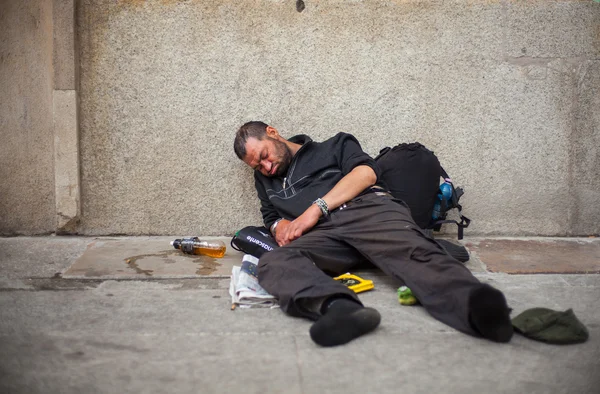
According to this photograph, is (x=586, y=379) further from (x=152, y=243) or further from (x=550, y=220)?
(x=152, y=243)

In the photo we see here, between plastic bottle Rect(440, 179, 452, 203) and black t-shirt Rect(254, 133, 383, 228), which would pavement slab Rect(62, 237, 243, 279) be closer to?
black t-shirt Rect(254, 133, 383, 228)

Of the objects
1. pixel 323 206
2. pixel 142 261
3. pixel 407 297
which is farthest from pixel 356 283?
pixel 142 261

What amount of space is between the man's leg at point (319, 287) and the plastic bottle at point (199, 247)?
766 millimetres

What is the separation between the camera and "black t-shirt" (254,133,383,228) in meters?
3.82

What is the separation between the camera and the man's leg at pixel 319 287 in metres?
2.68

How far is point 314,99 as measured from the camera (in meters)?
4.38

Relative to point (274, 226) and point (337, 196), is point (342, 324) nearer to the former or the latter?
point (337, 196)

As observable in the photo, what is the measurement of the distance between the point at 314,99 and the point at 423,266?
170 cm

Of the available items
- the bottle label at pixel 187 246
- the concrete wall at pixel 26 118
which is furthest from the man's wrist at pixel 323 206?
the concrete wall at pixel 26 118

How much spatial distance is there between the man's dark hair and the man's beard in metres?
0.12

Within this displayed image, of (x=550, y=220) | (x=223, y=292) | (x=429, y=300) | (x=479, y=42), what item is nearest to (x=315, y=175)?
(x=223, y=292)

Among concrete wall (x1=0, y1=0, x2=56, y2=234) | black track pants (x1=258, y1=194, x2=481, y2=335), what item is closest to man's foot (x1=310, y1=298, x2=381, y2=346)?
black track pants (x1=258, y1=194, x2=481, y2=335)

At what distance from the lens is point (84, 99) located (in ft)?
14.3

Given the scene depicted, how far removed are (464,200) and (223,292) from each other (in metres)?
1.97
